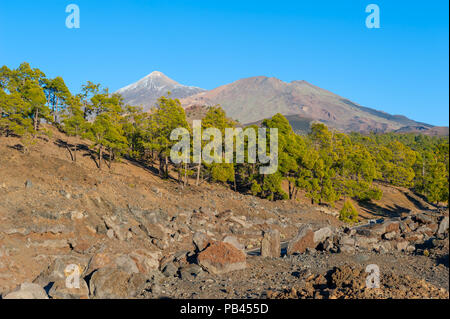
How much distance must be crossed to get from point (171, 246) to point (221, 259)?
785 cm

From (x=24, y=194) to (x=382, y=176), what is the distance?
5264 centimetres

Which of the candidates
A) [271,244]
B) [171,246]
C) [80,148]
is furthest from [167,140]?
[271,244]

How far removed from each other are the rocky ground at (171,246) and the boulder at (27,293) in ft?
0.12

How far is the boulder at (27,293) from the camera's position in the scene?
1000 cm

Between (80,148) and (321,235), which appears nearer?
(321,235)

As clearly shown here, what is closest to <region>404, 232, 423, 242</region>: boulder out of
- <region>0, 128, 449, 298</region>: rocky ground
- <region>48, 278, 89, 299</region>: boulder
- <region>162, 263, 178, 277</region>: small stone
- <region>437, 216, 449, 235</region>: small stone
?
<region>0, 128, 449, 298</region>: rocky ground

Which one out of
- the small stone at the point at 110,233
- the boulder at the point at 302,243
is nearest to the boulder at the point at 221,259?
the boulder at the point at 302,243

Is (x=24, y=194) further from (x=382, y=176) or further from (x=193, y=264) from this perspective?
(x=382, y=176)

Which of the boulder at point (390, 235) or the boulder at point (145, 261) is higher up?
the boulder at point (145, 261)

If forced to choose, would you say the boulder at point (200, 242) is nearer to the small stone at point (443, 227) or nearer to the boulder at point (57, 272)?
the boulder at point (57, 272)

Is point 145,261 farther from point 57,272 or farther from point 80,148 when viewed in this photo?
point 80,148

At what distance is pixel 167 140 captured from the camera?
33562 mm

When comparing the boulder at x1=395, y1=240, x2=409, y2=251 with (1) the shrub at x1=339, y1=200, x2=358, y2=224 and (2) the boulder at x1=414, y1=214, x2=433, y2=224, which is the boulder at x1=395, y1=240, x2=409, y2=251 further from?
(1) the shrub at x1=339, y1=200, x2=358, y2=224
